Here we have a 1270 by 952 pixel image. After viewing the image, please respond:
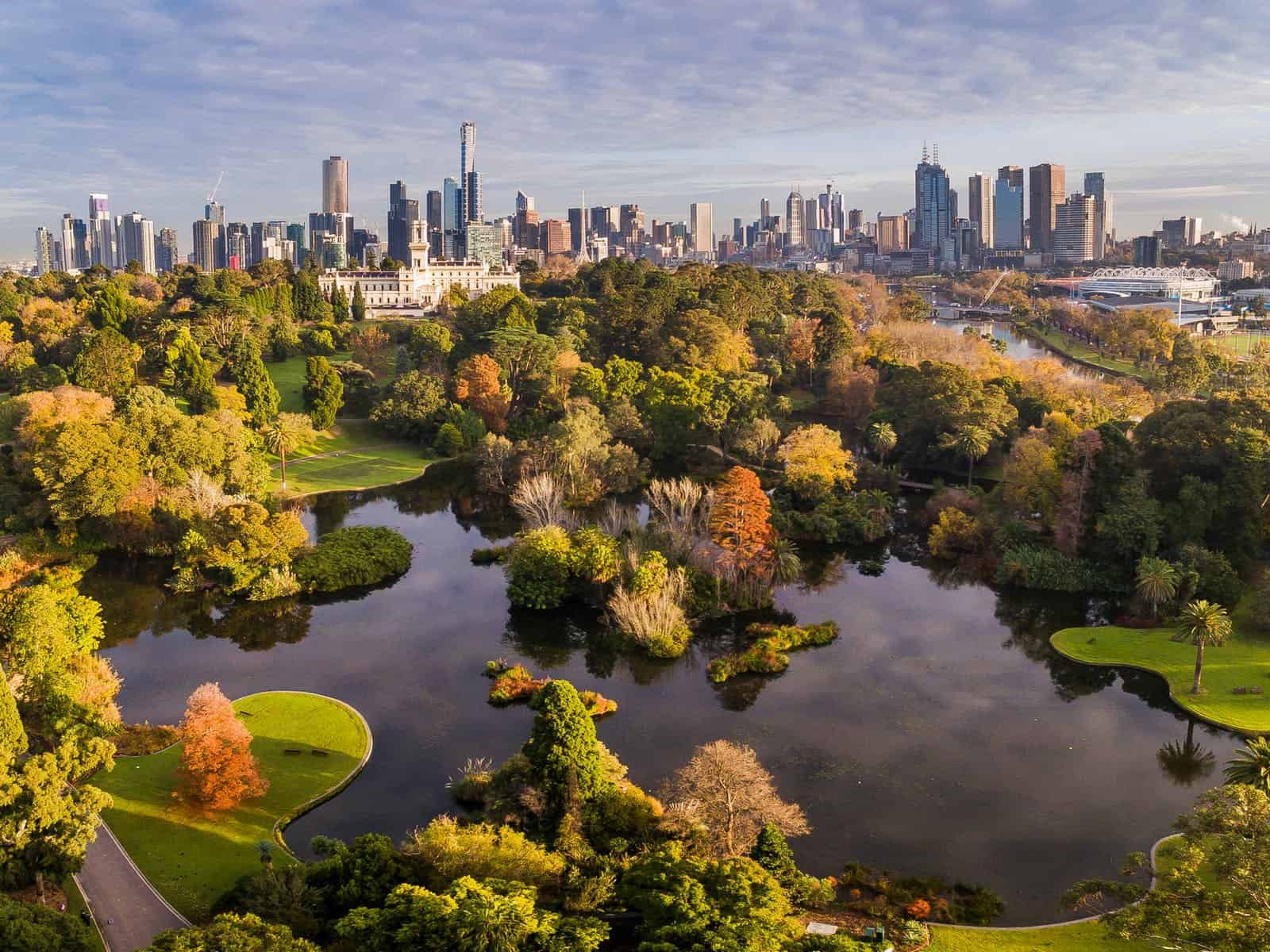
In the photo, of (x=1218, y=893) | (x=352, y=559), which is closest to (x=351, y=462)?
(x=352, y=559)

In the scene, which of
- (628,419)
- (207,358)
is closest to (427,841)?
(628,419)

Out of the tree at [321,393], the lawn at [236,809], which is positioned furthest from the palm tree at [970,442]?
the tree at [321,393]

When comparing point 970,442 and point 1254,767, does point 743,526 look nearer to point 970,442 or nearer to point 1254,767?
point 1254,767

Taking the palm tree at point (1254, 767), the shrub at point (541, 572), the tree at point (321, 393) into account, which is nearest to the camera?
the palm tree at point (1254, 767)

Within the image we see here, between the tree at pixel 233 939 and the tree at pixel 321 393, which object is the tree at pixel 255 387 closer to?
the tree at pixel 321 393

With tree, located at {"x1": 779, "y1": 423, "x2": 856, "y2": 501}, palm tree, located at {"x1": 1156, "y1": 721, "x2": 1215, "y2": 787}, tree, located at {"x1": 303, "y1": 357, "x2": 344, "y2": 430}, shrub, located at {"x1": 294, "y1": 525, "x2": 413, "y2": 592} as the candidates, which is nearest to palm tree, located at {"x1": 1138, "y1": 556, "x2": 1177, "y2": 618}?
palm tree, located at {"x1": 1156, "y1": 721, "x2": 1215, "y2": 787}

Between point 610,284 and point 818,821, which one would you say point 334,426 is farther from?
point 818,821
